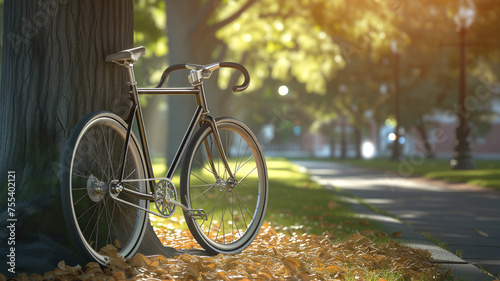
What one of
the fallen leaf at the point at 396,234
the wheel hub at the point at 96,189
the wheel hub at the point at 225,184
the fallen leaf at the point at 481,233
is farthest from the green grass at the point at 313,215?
the wheel hub at the point at 96,189

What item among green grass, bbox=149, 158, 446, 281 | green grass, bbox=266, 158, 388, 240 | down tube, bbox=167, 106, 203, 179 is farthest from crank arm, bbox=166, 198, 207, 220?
green grass, bbox=266, 158, 388, 240

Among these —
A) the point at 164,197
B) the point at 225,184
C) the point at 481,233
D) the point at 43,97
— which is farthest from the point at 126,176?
the point at 481,233

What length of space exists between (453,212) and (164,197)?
21.7ft

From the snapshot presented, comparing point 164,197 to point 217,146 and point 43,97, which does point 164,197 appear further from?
point 43,97

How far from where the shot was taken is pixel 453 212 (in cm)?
972

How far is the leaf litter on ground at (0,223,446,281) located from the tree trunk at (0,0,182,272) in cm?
28

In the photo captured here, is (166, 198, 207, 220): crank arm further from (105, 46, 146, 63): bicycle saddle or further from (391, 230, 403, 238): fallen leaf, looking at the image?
(391, 230, 403, 238): fallen leaf

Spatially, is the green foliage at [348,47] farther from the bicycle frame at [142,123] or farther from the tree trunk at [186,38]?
the bicycle frame at [142,123]

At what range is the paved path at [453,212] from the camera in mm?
6004

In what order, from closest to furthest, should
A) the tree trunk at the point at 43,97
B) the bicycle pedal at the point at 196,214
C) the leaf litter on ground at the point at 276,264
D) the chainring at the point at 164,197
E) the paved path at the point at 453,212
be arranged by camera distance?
the leaf litter on ground at the point at 276,264 < the tree trunk at the point at 43,97 < the chainring at the point at 164,197 < the bicycle pedal at the point at 196,214 < the paved path at the point at 453,212

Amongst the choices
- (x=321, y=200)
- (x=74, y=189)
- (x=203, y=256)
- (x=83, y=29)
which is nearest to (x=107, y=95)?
(x=83, y=29)

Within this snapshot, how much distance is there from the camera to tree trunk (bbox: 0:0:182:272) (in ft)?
12.4

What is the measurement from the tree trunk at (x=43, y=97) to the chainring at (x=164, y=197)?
0.62 meters

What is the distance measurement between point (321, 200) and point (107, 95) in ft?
23.3
